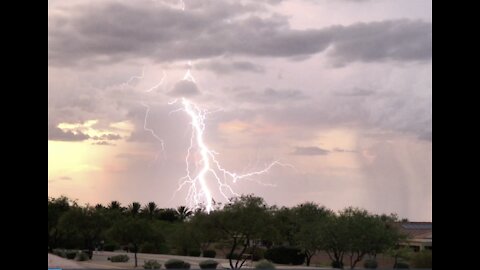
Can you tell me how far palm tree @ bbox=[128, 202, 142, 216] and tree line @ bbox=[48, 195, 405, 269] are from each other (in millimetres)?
2009

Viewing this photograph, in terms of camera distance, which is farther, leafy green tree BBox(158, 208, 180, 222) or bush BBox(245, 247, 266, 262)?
leafy green tree BBox(158, 208, 180, 222)

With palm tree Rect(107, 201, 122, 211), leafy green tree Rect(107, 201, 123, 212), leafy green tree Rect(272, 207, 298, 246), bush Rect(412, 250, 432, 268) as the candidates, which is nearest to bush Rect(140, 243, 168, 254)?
leafy green tree Rect(107, 201, 123, 212)

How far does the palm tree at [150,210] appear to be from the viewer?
27.0m

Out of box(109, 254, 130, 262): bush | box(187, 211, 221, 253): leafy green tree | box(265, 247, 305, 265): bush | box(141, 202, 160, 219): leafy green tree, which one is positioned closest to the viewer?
box(187, 211, 221, 253): leafy green tree

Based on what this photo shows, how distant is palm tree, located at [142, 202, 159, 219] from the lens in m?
27.0

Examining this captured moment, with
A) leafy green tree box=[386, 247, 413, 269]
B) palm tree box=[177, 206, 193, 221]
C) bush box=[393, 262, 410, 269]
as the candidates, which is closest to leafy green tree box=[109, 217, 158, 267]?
palm tree box=[177, 206, 193, 221]

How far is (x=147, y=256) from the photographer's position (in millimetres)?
22594

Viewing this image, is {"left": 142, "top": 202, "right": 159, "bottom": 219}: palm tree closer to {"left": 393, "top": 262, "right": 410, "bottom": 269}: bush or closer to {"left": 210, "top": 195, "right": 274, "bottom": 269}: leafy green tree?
{"left": 210, "top": 195, "right": 274, "bottom": 269}: leafy green tree

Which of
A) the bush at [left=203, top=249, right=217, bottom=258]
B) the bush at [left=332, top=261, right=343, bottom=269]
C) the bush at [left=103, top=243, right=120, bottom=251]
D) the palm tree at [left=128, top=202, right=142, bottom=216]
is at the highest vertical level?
the palm tree at [left=128, top=202, right=142, bottom=216]

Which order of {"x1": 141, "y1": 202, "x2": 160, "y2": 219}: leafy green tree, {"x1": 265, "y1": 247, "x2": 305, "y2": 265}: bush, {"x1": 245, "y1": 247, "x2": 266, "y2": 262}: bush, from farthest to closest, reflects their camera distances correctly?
{"x1": 141, "y1": 202, "x2": 160, "y2": 219}: leafy green tree < {"x1": 265, "y1": 247, "x2": 305, "y2": 265}: bush < {"x1": 245, "y1": 247, "x2": 266, "y2": 262}: bush

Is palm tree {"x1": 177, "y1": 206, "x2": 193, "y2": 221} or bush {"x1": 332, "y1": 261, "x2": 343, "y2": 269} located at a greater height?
palm tree {"x1": 177, "y1": 206, "x2": 193, "y2": 221}

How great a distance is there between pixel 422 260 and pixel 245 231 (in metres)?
5.47

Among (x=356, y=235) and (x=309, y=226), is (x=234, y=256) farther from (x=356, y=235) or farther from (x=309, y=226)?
(x=356, y=235)

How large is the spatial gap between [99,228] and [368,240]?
30.8ft
